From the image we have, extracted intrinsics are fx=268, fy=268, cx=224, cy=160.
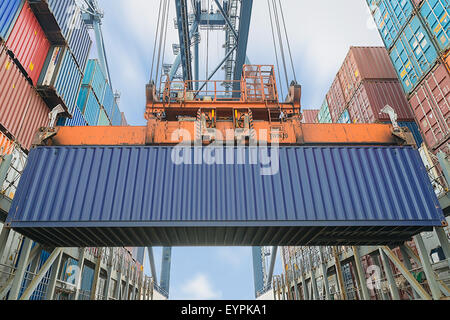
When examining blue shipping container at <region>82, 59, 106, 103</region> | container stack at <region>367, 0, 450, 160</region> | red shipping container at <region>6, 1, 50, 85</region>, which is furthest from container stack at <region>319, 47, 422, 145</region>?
blue shipping container at <region>82, 59, 106, 103</region>

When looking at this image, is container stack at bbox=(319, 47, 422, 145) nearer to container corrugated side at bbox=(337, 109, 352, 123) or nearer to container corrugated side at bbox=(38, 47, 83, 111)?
container corrugated side at bbox=(337, 109, 352, 123)

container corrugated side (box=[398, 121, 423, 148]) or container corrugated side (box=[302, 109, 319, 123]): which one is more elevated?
container corrugated side (box=[302, 109, 319, 123])

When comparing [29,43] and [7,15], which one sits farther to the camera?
[29,43]

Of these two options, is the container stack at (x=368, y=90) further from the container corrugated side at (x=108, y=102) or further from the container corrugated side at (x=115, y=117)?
the container corrugated side at (x=115, y=117)

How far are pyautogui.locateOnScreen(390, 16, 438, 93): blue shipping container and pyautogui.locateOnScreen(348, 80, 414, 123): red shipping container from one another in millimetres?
1919

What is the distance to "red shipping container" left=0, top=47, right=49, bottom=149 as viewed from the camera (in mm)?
10227

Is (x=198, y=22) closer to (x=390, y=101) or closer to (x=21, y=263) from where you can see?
(x=390, y=101)

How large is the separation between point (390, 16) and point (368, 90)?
4.55 meters

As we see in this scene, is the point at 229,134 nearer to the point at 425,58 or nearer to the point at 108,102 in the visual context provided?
the point at 425,58

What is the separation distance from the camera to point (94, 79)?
816 inches

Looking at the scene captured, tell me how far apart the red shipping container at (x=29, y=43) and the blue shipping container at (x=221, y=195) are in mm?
6552

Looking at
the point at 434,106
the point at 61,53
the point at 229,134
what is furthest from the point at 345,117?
the point at 61,53

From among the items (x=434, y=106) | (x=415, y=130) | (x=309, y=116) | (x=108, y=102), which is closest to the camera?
(x=434, y=106)
